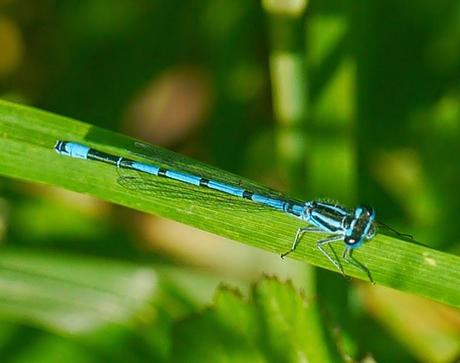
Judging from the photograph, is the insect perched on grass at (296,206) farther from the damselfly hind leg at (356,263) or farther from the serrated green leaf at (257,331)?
the serrated green leaf at (257,331)

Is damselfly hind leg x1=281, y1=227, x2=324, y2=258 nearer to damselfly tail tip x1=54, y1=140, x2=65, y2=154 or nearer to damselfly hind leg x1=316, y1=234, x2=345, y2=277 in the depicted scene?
damselfly hind leg x1=316, y1=234, x2=345, y2=277

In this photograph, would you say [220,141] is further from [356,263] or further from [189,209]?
[356,263]

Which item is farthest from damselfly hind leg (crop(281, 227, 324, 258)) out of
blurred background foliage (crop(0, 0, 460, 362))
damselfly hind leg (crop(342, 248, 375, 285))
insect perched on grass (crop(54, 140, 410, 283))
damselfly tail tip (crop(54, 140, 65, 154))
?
damselfly tail tip (crop(54, 140, 65, 154))

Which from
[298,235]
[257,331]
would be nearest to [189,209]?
[298,235]

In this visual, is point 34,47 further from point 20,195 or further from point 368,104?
point 368,104

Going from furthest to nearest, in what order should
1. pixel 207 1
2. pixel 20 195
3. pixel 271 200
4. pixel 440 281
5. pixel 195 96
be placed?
pixel 195 96
pixel 207 1
pixel 20 195
pixel 271 200
pixel 440 281

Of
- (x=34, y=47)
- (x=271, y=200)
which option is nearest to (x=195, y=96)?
(x=34, y=47)
